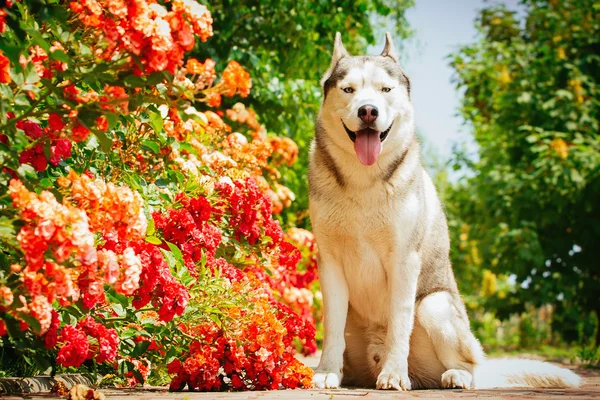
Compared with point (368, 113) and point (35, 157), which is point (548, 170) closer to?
point (368, 113)

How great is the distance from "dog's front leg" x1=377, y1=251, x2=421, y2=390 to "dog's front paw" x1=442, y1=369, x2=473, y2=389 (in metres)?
0.32

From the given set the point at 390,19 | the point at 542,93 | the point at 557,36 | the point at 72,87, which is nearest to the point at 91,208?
the point at 72,87

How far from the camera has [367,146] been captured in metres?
4.23

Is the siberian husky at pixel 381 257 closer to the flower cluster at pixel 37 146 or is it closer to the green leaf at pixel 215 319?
the green leaf at pixel 215 319

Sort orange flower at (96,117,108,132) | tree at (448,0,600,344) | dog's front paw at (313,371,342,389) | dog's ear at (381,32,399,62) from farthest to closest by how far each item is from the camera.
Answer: tree at (448,0,600,344), dog's ear at (381,32,399,62), dog's front paw at (313,371,342,389), orange flower at (96,117,108,132)

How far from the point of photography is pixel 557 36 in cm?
1131

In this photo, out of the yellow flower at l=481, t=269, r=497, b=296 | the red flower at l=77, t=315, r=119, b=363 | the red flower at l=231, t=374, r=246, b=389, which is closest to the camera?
the red flower at l=77, t=315, r=119, b=363

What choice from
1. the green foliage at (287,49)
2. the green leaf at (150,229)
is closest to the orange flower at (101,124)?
the green leaf at (150,229)

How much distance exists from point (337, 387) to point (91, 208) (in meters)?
1.86

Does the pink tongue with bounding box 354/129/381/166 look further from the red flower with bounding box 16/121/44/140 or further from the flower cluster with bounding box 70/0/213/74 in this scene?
the red flower with bounding box 16/121/44/140

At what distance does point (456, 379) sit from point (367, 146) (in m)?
1.45

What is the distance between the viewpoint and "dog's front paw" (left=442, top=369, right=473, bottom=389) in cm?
423

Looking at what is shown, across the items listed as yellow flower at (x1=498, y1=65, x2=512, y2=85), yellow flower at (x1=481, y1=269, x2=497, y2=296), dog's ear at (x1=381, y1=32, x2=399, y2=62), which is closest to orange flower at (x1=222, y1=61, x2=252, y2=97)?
dog's ear at (x1=381, y1=32, x2=399, y2=62)

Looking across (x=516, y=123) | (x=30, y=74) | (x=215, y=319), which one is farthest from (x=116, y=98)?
(x=516, y=123)
